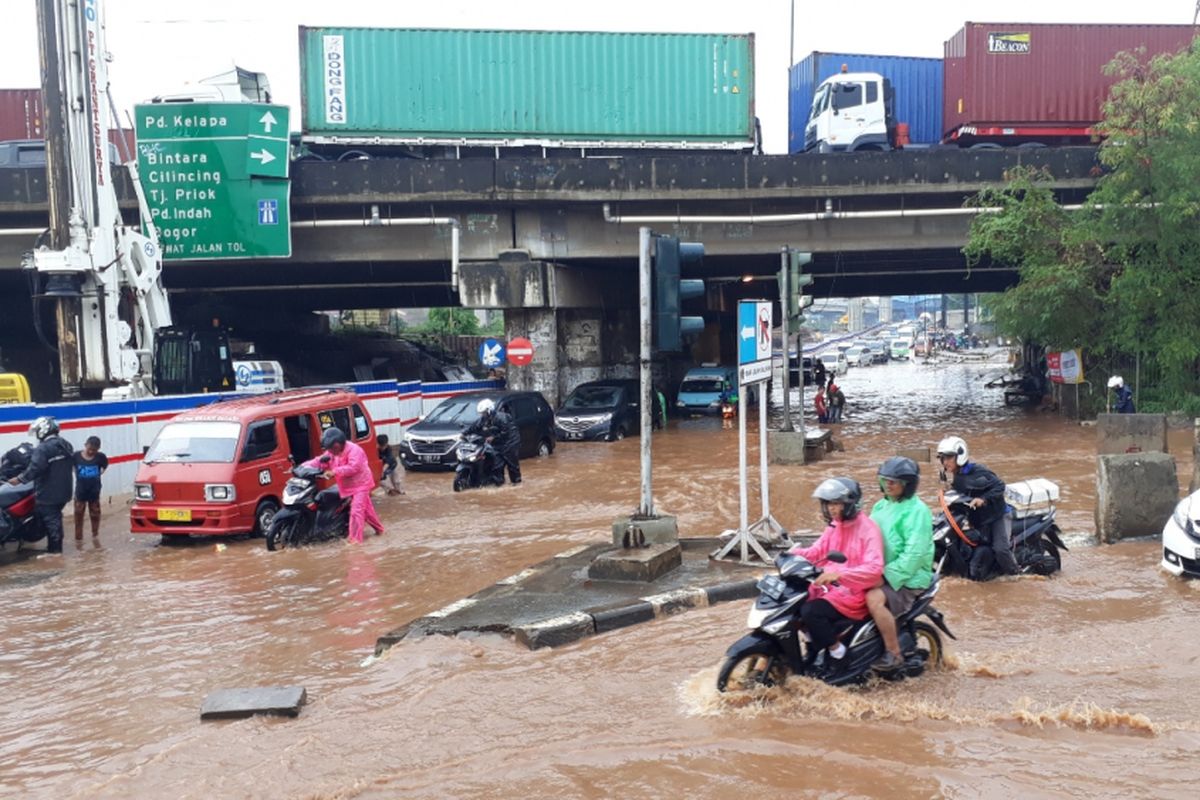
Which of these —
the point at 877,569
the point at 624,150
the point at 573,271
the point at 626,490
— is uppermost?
the point at 624,150

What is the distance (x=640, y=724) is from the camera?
6008 mm

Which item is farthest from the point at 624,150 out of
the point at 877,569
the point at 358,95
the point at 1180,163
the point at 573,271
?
the point at 877,569

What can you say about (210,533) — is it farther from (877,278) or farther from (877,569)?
(877,278)

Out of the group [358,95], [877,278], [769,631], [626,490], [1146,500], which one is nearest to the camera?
[769,631]

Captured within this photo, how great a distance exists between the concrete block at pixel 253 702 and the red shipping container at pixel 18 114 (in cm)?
2826

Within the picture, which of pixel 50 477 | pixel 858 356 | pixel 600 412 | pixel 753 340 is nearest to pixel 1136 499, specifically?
pixel 753 340

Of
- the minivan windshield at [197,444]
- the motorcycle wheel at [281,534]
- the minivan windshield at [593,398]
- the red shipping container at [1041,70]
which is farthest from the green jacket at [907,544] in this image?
the red shipping container at [1041,70]

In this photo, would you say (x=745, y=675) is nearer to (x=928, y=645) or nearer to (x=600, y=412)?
(x=928, y=645)

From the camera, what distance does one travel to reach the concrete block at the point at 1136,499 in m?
10.6

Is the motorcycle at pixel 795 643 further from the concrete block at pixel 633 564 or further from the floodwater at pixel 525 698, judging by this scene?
the concrete block at pixel 633 564

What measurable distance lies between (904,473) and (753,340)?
3.40 metres

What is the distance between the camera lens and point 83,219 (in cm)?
1712

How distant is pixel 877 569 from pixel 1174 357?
19.3m

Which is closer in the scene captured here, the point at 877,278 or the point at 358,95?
the point at 358,95
